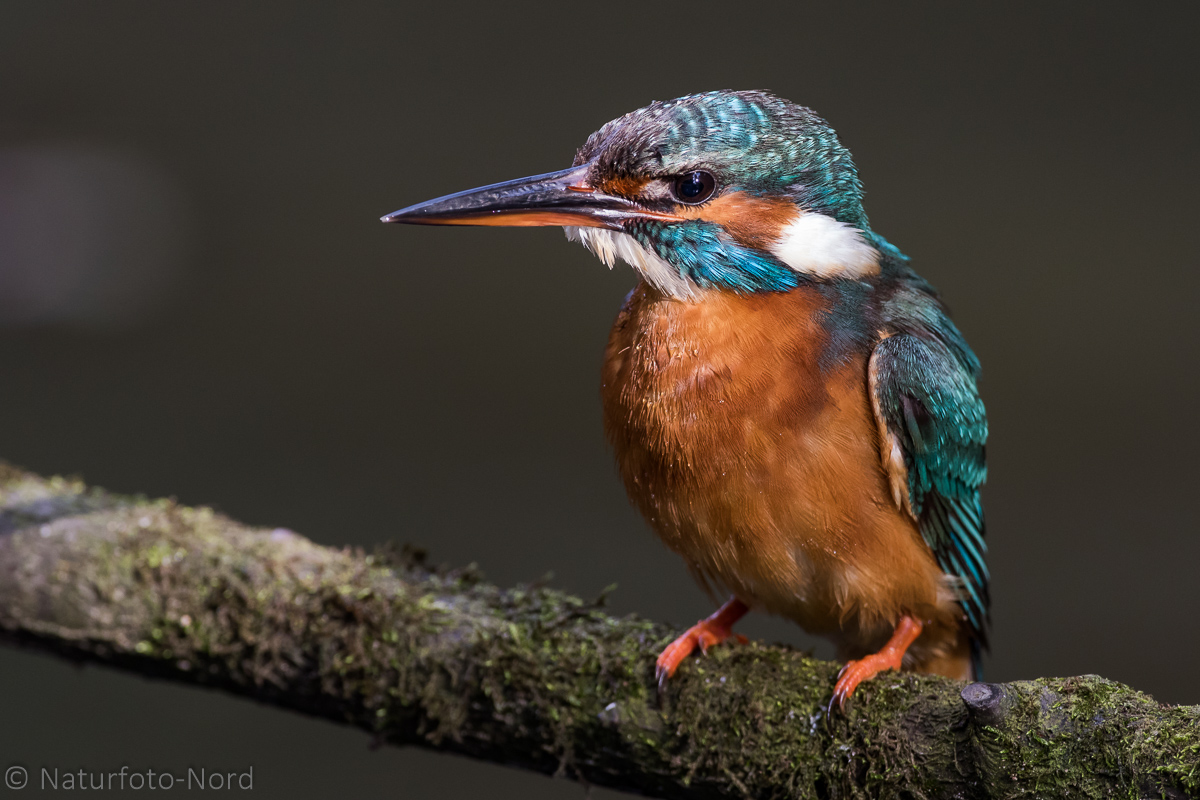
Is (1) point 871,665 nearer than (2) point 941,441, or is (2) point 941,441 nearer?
(1) point 871,665

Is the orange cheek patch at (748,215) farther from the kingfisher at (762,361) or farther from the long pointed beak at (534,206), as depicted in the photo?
the long pointed beak at (534,206)

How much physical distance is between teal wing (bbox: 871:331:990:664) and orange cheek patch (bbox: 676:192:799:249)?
249 mm

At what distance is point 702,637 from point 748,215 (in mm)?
697

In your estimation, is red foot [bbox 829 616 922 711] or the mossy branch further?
red foot [bbox 829 616 922 711]

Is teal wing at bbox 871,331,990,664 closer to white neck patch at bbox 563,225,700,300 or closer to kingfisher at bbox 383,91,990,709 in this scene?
kingfisher at bbox 383,91,990,709

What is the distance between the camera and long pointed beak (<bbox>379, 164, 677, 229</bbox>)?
159 cm

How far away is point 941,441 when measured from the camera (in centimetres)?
165

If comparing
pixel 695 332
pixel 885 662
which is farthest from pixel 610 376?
pixel 885 662

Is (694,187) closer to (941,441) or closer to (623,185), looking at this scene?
(623,185)

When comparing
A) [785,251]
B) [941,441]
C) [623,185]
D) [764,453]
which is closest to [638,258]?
[623,185]

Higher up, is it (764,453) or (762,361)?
(762,361)

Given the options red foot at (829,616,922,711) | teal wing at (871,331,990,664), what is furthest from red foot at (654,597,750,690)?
teal wing at (871,331,990,664)

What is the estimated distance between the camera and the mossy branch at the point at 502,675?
4.25 ft

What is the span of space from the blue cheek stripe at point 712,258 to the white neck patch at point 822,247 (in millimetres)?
22
